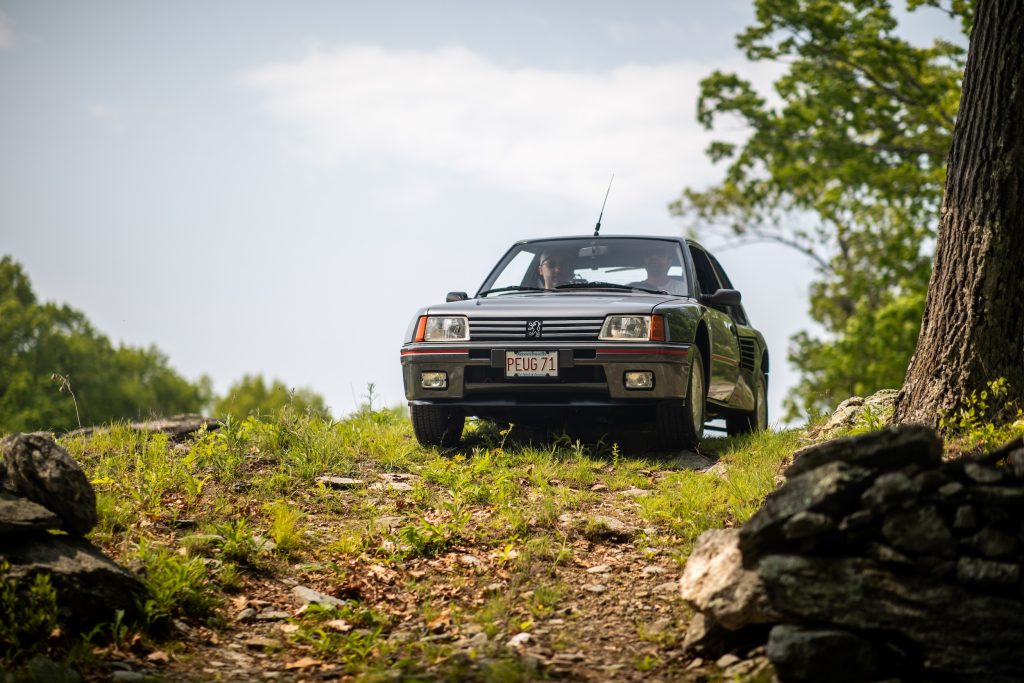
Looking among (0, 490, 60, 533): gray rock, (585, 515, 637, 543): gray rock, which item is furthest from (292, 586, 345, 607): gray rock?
(585, 515, 637, 543): gray rock

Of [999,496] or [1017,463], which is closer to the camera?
[999,496]

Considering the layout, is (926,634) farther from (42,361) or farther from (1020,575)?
(42,361)

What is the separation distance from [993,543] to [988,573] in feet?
0.45

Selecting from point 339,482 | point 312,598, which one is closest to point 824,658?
point 312,598

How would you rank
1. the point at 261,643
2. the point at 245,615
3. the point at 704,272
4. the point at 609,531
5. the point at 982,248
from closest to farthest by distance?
the point at 261,643 → the point at 245,615 → the point at 609,531 → the point at 982,248 → the point at 704,272

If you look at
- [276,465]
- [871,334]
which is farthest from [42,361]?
[276,465]

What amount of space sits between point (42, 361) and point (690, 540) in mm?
49095

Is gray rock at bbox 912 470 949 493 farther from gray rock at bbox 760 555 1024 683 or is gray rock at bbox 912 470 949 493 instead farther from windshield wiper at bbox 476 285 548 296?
windshield wiper at bbox 476 285 548 296

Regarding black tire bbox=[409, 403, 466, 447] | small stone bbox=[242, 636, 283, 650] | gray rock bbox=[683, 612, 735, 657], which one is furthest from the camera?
black tire bbox=[409, 403, 466, 447]

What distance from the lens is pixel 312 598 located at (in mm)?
5809

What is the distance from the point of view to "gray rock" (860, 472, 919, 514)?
4578 millimetres

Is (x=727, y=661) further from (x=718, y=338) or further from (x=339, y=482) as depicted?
(x=718, y=338)

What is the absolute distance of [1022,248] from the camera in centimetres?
764

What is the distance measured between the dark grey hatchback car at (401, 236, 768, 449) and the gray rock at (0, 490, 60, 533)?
12.0ft
